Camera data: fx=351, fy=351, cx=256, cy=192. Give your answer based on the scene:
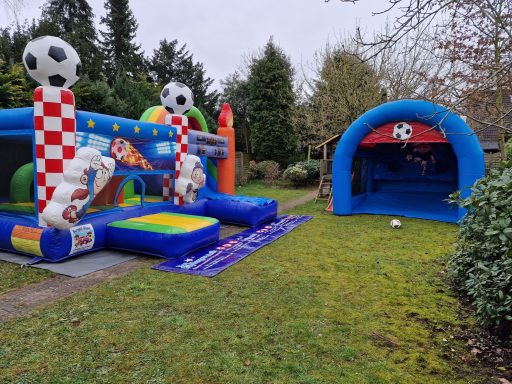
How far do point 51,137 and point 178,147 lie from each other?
8.70 ft

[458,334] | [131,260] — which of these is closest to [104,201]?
[131,260]

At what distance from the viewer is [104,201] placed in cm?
627

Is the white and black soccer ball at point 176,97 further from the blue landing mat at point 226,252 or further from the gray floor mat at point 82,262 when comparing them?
the gray floor mat at point 82,262

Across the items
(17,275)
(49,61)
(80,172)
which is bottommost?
(17,275)

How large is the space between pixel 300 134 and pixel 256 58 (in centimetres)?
556

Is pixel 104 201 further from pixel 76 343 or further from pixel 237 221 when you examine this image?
pixel 76 343

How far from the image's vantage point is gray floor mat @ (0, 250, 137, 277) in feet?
13.5

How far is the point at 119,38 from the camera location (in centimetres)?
2125

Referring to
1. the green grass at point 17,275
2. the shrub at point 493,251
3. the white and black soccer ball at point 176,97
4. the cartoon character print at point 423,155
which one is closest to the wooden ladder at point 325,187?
the cartoon character print at point 423,155

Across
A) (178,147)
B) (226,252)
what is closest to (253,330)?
(226,252)

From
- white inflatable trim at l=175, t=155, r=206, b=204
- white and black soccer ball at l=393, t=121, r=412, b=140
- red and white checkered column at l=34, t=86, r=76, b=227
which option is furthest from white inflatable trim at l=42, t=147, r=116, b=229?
white and black soccer ball at l=393, t=121, r=412, b=140

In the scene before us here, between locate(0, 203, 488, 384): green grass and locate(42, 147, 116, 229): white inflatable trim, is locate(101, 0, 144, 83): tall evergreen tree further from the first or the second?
locate(0, 203, 488, 384): green grass

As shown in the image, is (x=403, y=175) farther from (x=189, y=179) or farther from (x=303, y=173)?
(x=189, y=179)

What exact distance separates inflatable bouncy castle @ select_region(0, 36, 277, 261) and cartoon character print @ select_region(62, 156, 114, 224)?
0.04ft
